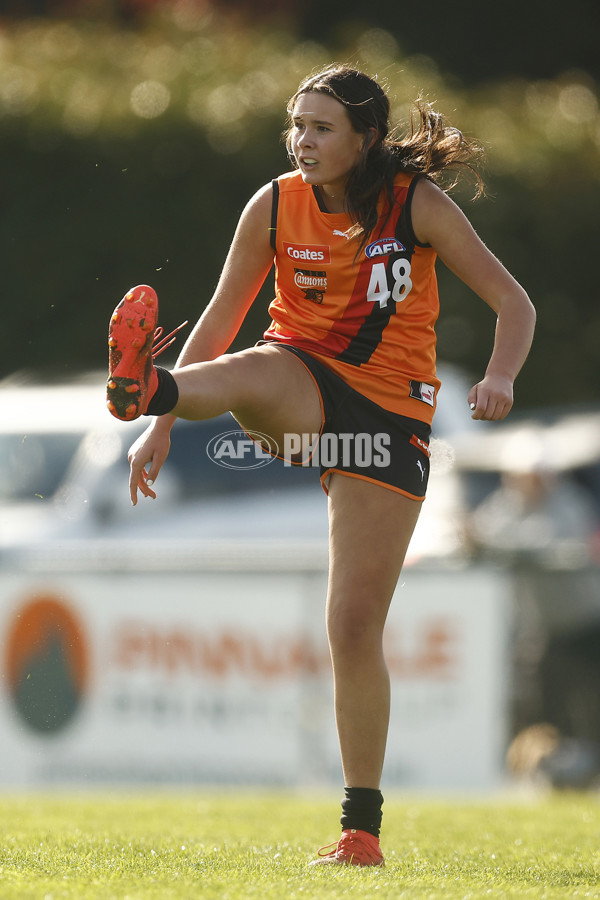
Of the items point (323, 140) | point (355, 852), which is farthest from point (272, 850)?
point (323, 140)

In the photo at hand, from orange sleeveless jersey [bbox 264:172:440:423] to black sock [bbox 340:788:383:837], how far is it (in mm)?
981

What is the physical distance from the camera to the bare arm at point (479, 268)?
340 centimetres

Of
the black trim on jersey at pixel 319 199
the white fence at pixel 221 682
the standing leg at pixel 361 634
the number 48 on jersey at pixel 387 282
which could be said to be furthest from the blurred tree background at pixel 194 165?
the standing leg at pixel 361 634

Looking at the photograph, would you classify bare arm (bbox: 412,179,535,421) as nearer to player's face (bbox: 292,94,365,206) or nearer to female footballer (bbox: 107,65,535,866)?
female footballer (bbox: 107,65,535,866)

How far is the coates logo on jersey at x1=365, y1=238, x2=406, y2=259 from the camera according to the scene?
3479 millimetres

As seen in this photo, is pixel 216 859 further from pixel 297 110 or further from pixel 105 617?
pixel 105 617

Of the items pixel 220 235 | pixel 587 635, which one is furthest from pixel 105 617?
pixel 220 235

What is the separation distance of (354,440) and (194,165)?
681cm

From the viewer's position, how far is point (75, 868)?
3.23m

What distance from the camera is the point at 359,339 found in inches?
139

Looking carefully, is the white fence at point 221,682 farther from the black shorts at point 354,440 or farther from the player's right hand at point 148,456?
the black shorts at point 354,440

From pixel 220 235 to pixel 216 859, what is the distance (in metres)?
6.29

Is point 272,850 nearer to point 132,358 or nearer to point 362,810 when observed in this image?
point 362,810

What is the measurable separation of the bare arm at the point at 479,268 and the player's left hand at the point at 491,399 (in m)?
0.10
